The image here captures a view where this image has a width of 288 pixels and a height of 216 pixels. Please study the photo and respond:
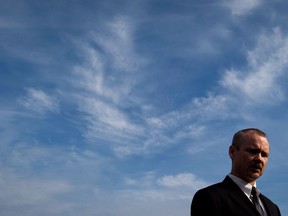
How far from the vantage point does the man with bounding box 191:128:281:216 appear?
371 inches

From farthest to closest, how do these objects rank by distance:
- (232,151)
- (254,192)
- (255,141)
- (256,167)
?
1. (232,151)
2. (254,192)
3. (255,141)
4. (256,167)

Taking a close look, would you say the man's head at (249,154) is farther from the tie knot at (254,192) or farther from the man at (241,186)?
the tie knot at (254,192)

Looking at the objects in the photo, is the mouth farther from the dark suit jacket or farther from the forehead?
the dark suit jacket

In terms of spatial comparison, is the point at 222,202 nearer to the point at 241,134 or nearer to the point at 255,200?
the point at 255,200

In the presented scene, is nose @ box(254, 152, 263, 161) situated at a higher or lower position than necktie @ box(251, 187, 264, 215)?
higher

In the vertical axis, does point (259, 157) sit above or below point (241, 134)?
below

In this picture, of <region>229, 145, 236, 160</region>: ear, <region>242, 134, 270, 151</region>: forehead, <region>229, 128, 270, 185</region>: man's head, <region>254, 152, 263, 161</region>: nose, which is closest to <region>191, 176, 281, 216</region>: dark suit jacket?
<region>229, 128, 270, 185</region>: man's head

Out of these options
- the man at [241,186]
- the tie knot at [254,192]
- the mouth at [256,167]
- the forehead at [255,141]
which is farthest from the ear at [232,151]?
the tie knot at [254,192]

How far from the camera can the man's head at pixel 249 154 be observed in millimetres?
9695

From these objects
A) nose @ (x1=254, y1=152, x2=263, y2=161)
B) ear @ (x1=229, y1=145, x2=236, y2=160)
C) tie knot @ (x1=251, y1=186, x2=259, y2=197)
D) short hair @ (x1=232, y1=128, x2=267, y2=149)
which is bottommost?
tie knot @ (x1=251, y1=186, x2=259, y2=197)

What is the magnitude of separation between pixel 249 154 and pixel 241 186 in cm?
87

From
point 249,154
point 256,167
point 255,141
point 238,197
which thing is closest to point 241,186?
point 238,197

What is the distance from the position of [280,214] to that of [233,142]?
2564 mm

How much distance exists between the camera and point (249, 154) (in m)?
9.73
